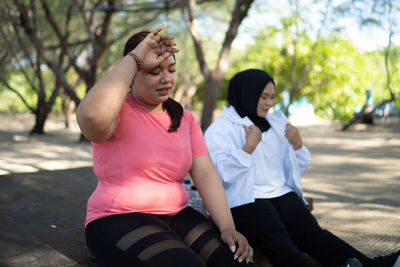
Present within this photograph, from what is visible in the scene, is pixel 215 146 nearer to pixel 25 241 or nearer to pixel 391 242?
pixel 25 241

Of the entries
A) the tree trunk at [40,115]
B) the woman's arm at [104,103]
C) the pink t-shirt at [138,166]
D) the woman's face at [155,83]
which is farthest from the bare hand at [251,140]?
the tree trunk at [40,115]

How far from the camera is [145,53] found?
1.91 metres

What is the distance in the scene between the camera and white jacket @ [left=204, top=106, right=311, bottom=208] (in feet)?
8.86

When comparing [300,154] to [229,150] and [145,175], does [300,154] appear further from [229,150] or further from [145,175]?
[145,175]

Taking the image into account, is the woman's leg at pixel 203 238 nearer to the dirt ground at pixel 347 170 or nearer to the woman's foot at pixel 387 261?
the woman's foot at pixel 387 261

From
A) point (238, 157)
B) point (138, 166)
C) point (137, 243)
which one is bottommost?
point (137, 243)

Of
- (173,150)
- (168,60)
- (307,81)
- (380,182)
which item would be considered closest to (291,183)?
(173,150)

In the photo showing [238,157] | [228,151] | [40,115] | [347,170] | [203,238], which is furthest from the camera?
[40,115]

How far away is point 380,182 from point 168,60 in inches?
187

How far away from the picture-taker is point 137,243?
184 cm

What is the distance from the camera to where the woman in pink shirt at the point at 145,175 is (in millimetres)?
1812

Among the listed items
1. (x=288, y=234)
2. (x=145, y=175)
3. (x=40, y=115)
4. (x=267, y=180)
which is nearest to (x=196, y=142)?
(x=145, y=175)

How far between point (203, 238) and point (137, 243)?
360mm

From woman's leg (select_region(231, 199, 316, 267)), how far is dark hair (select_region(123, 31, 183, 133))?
2.84 feet
